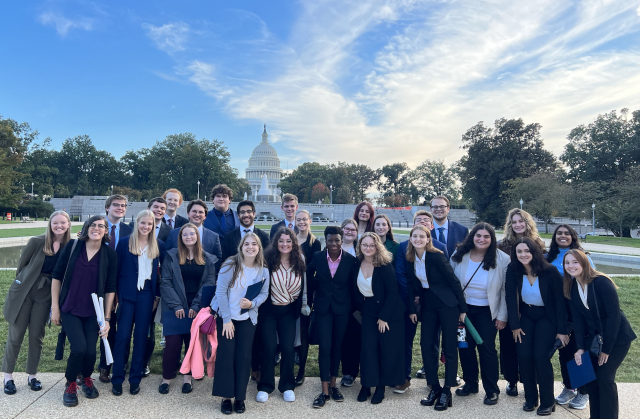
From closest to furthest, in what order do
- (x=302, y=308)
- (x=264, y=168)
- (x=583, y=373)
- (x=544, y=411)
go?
1. (x=583, y=373)
2. (x=544, y=411)
3. (x=302, y=308)
4. (x=264, y=168)

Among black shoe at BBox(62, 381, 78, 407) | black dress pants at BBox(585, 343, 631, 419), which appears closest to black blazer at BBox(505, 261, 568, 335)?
black dress pants at BBox(585, 343, 631, 419)

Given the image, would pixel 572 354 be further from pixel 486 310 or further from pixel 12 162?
pixel 12 162

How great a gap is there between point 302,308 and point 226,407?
1131 millimetres

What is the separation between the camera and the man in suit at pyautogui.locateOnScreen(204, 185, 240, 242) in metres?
5.55

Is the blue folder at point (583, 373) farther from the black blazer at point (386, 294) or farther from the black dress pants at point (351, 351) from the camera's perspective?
the black dress pants at point (351, 351)

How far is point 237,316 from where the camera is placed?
383cm

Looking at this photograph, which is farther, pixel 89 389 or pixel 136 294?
pixel 136 294

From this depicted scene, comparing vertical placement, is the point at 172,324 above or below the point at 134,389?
above

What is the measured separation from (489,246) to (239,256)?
2502mm

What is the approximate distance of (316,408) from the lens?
12.4 feet

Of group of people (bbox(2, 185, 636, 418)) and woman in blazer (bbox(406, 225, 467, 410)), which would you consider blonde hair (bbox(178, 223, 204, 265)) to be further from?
woman in blazer (bbox(406, 225, 467, 410))

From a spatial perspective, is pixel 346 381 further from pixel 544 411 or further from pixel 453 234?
pixel 453 234

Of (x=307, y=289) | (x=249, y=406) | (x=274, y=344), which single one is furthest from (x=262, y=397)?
(x=307, y=289)

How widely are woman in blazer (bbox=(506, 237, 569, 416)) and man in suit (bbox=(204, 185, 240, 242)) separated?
3488 millimetres
